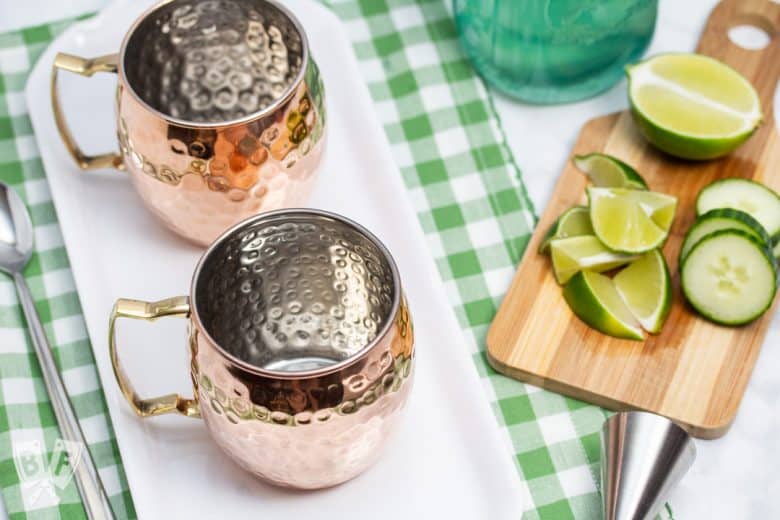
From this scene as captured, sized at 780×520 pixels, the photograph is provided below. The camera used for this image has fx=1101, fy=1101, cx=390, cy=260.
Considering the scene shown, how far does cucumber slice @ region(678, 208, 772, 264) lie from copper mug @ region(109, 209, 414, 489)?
32cm

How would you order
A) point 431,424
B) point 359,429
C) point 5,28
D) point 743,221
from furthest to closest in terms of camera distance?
point 5,28
point 743,221
point 431,424
point 359,429

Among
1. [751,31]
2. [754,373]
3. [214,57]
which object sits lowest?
[754,373]

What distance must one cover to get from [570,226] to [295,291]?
32 centimetres

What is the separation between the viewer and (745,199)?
38.3 inches

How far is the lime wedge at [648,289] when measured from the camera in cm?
91

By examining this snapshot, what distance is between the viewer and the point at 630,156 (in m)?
1.05

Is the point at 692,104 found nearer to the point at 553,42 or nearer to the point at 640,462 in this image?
the point at 553,42

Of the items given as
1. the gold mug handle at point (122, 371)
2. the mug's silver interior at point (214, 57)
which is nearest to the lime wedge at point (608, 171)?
the mug's silver interior at point (214, 57)

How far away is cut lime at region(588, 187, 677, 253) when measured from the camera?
0.94 metres

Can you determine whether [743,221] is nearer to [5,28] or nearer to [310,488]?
[310,488]

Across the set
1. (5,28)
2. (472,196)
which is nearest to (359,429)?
(472,196)

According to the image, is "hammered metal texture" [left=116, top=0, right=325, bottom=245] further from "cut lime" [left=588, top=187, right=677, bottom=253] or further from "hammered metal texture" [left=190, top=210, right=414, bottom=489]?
"cut lime" [left=588, top=187, right=677, bottom=253]

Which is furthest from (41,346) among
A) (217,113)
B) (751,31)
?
(751,31)

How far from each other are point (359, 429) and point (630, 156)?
0.46 meters
